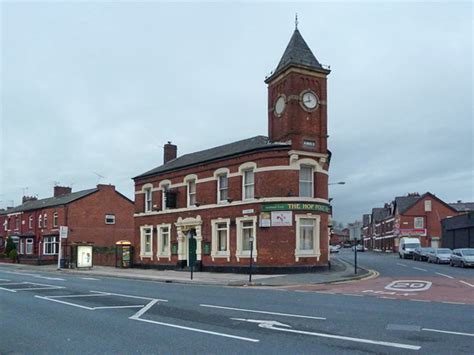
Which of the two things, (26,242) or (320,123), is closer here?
(320,123)

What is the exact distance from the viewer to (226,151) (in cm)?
3381

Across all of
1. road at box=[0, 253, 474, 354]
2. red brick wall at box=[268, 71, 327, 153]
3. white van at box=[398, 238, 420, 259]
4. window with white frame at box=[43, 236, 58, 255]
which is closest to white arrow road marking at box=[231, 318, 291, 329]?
road at box=[0, 253, 474, 354]

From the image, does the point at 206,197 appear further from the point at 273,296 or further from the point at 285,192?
the point at 273,296

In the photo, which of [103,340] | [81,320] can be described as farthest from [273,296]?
[103,340]

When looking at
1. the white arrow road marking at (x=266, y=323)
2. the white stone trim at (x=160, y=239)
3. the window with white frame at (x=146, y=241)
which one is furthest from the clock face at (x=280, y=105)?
the white arrow road marking at (x=266, y=323)

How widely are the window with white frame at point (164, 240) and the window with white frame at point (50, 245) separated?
18219 mm

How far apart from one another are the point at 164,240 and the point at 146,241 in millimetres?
2656

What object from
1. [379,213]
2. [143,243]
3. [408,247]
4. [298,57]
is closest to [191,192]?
[143,243]

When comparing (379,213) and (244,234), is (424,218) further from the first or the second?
(244,234)

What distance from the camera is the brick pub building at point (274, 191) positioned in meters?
28.2

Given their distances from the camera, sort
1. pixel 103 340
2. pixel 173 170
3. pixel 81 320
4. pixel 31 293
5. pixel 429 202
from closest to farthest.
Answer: pixel 103 340 → pixel 81 320 → pixel 31 293 → pixel 173 170 → pixel 429 202

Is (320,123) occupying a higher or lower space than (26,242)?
higher

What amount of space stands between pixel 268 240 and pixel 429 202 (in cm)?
5686

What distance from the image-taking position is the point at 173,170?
36.2 m
